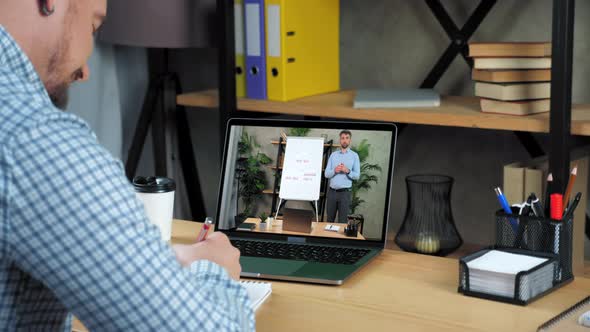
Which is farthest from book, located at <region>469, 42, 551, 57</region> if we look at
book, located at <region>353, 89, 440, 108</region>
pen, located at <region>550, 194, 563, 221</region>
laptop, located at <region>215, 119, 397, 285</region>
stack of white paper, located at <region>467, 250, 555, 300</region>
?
stack of white paper, located at <region>467, 250, 555, 300</region>

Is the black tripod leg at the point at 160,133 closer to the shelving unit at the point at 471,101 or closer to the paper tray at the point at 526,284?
the shelving unit at the point at 471,101

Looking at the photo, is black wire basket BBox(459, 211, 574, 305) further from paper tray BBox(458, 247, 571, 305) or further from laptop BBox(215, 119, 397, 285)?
laptop BBox(215, 119, 397, 285)

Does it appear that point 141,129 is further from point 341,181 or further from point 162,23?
point 341,181

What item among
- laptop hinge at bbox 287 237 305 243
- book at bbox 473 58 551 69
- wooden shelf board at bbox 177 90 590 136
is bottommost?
laptop hinge at bbox 287 237 305 243

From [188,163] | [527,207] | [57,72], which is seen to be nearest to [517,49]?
[527,207]

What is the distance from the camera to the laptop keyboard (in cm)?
143

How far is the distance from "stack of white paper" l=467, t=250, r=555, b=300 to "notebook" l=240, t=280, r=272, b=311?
31 centimetres

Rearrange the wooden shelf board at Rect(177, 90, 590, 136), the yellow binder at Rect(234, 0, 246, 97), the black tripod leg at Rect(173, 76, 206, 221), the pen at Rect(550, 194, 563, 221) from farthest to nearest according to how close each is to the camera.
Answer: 1. the black tripod leg at Rect(173, 76, 206, 221)
2. the yellow binder at Rect(234, 0, 246, 97)
3. the wooden shelf board at Rect(177, 90, 590, 136)
4. the pen at Rect(550, 194, 563, 221)

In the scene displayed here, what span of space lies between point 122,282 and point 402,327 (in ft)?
1.62

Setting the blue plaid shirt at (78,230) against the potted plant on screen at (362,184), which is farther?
the potted plant on screen at (362,184)

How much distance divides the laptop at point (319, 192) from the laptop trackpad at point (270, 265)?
0.06ft

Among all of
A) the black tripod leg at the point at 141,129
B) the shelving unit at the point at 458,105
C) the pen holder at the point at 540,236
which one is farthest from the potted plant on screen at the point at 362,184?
the black tripod leg at the point at 141,129

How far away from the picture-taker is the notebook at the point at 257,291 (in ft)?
4.09

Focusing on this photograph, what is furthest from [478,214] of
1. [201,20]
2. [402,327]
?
[402,327]
